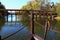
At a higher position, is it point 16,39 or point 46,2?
point 46,2

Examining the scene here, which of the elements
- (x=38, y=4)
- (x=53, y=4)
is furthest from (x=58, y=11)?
(x=38, y=4)

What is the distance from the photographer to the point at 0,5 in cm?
6106

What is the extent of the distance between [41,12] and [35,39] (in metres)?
41.6

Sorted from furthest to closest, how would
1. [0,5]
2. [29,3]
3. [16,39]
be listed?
1. [29,3]
2. [0,5]
3. [16,39]

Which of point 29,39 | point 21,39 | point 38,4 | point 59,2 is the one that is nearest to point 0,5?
point 38,4

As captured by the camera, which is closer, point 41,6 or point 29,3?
point 41,6

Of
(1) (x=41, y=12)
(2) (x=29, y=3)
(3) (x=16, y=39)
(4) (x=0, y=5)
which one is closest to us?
(3) (x=16, y=39)

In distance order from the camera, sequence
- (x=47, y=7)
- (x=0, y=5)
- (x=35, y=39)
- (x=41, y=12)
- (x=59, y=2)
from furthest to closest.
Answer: (x=47, y=7) < (x=0, y=5) < (x=59, y=2) < (x=41, y=12) < (x=35, y=39)

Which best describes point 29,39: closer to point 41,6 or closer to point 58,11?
point 58,11

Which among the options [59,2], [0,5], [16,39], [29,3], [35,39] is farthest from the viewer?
[29,3]

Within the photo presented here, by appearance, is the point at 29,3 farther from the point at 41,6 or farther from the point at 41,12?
the point at 41,12

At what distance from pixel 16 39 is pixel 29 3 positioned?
183 feet

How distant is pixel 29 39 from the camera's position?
29.9ft

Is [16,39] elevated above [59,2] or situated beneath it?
situated beneath
